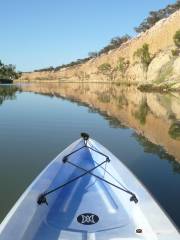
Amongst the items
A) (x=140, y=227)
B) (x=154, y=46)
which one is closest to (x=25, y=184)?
(x=140, y=227)

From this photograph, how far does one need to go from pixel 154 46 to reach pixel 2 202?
4050 inches

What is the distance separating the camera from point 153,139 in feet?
49.5

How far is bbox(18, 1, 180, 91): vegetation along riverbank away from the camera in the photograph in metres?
60.2

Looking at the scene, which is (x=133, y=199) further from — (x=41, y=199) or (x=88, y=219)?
(x=41, y=199)

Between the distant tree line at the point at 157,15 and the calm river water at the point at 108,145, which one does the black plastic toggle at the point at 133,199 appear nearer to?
the calm river water at the point at 108,145

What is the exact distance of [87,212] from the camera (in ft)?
19.8

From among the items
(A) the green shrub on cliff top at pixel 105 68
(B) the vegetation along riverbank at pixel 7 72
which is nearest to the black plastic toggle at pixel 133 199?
(A) the green shrub on cliff top at pixel 105 68

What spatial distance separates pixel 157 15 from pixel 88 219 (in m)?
129

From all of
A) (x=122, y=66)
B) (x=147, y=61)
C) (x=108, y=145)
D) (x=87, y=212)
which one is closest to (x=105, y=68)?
(x=122, y=66)

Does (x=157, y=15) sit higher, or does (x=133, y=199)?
(x=157, y=15)

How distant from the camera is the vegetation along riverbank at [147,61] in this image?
60206 mm

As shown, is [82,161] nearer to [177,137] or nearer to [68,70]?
[177,137]

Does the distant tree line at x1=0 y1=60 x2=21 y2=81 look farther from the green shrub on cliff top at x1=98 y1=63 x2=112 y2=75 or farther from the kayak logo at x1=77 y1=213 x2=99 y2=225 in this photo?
the kayak logo at x1=77 y1=213 x2=99 y2=225

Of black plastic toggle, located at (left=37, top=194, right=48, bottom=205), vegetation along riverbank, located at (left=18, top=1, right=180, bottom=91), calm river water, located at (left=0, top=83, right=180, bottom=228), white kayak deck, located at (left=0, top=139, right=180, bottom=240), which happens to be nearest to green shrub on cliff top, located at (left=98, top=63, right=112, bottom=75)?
vegetation along riverbank, located at (left=18, top=1, right=180, bottom=91)
